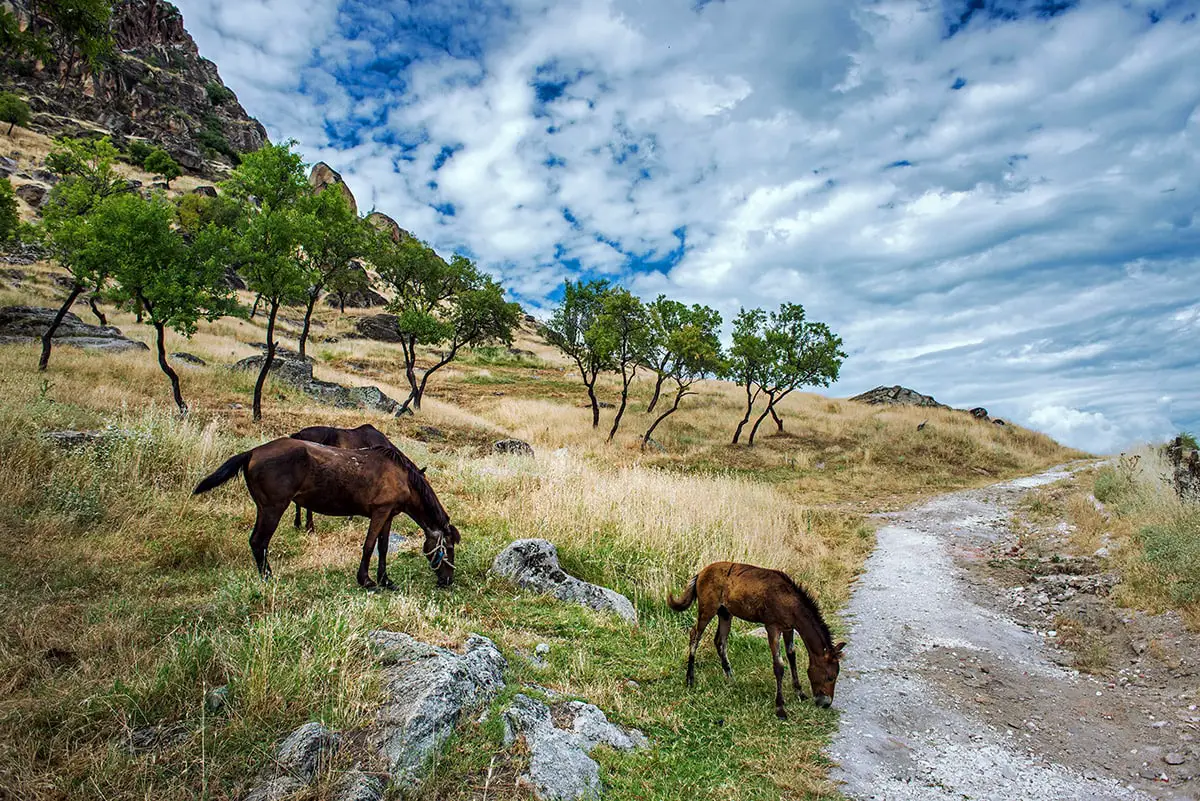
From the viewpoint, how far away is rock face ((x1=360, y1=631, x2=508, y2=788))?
3391 millimetres

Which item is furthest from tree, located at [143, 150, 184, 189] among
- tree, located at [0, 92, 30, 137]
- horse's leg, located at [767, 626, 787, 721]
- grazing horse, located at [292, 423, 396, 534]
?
horse's leg, located at [767, 626, 787, 721]

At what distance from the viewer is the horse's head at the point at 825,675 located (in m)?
6.04

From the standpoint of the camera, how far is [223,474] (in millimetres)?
5660

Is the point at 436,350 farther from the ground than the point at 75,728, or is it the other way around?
the point at 436,350

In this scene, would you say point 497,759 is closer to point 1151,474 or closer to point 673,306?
point 1151,474

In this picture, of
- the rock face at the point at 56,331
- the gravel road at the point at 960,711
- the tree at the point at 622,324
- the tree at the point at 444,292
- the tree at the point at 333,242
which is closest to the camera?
the gravel road at the point at 960,711

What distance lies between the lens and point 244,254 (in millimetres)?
17672

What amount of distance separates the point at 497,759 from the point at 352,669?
1.21m

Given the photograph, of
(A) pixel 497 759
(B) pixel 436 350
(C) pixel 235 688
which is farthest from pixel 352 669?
(B) pixel 436 350

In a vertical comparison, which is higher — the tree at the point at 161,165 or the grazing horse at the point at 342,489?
the tree at the point at 161,165

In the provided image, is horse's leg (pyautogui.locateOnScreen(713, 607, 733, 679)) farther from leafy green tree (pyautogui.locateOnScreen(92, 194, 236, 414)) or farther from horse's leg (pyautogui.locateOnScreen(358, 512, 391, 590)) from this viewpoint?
leafy green tree (pyautogui.locateOnScreen(92, 194, 236, 414))

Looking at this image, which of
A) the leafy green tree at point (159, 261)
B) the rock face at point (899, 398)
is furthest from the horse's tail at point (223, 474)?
the rock face at point (899, 398)

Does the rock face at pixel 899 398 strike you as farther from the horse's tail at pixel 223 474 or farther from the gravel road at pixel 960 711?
the horse's tail at pixel 223 474

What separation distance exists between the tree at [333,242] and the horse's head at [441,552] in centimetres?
1711
